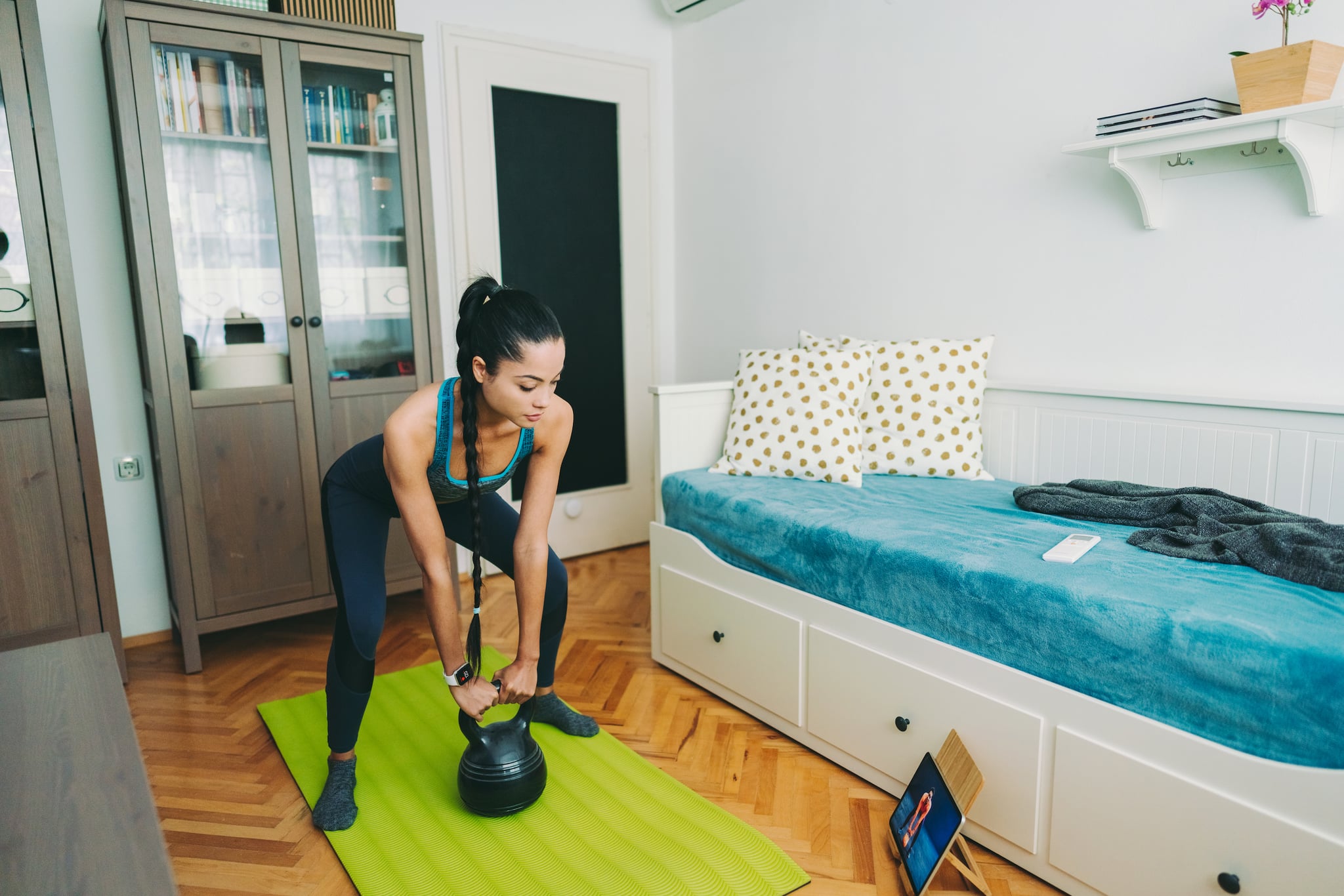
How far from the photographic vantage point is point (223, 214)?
261 centimetres

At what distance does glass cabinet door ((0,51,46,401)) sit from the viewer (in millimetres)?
2307

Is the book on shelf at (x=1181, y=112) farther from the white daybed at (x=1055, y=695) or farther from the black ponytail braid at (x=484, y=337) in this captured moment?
the black ponytail braid at (x=484, y=337)

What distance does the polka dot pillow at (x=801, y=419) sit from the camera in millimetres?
2447

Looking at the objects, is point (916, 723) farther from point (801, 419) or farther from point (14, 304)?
point (14, 304)

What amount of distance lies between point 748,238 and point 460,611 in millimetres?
1806

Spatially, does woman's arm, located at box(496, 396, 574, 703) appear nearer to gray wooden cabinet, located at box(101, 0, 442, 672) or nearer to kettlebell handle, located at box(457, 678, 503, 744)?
kettlebell handle, located at box(457, 678, 503, 744)

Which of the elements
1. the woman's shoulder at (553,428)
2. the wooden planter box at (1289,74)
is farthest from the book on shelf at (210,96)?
the wooden planter box at (1289,74)

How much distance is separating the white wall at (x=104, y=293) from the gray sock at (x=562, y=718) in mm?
1513

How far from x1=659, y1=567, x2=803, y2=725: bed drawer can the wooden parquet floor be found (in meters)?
0.09

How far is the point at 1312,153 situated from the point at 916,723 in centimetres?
142

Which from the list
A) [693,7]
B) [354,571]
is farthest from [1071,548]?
[693,7]

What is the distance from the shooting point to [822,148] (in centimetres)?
309

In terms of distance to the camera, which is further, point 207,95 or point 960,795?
point 207,95

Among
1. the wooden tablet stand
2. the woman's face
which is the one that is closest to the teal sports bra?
the woman's face
